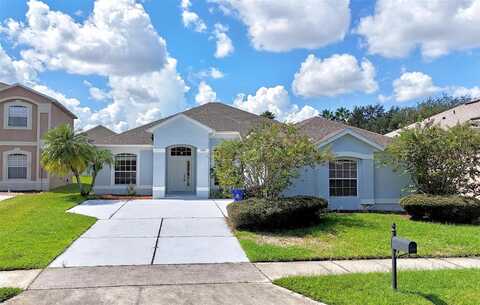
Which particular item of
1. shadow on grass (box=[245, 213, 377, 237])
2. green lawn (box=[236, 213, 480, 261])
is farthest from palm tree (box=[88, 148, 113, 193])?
shadow on grass (box=[245, 213, 377, 237])

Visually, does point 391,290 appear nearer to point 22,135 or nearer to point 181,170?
point 181,170

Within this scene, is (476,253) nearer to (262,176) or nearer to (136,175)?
(262,176)

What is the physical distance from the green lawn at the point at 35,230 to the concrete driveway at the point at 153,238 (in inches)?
13.6

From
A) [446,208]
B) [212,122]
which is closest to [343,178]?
[446,208]

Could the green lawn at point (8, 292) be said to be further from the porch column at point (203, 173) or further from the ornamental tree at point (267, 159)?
the porch column at point (203, 173)

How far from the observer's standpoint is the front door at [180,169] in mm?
22906

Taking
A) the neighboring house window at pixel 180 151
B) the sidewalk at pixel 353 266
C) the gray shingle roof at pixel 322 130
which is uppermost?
the gray shingle roof at pixel 322 130

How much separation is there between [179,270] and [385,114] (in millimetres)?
64580

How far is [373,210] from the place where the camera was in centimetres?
1753

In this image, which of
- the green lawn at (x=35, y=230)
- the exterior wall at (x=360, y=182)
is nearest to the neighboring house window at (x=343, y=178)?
the exterior wall at (x=360, y=182)

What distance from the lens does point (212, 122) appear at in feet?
81.4

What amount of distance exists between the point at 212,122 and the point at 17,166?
12934 mm

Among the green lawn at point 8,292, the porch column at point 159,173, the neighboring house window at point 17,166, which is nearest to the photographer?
the green lawn at point 8,292

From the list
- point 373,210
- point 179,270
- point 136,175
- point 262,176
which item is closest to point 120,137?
point 136,175
